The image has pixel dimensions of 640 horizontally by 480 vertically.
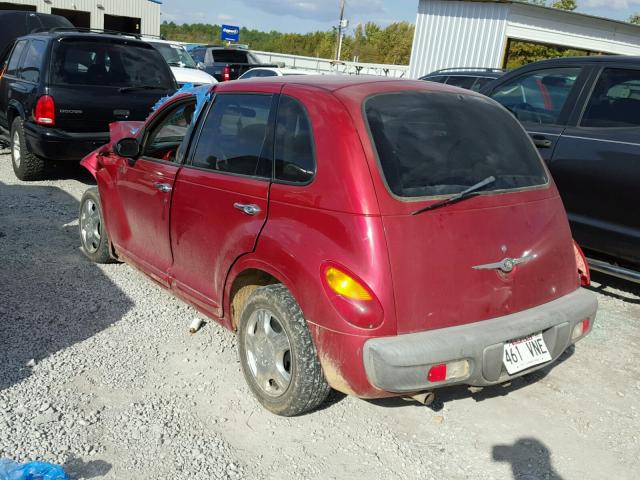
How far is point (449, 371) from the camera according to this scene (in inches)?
109

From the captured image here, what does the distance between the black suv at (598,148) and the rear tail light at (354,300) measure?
284 cm

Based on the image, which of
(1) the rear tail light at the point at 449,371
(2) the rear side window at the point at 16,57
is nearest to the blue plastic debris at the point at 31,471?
(1) the rear tail light at the point at 449,371

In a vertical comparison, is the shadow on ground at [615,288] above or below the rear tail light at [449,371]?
below

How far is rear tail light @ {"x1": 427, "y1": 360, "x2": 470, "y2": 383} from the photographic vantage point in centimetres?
272

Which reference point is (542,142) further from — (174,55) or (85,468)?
(174,55)

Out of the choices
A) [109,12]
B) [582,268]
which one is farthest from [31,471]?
[109,12]

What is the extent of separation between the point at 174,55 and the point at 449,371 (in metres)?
13.5

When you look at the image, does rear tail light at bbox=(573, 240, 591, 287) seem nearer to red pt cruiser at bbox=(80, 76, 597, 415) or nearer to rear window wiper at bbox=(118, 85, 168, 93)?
red pt cruiser at bbox=(80, 76, 597, 415)

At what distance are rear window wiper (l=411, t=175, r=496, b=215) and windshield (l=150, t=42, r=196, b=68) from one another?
12.4 m

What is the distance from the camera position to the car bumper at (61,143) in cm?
731

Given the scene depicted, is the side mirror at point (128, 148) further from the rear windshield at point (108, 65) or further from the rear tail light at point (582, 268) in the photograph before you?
the rear windshield at point (108, 65)

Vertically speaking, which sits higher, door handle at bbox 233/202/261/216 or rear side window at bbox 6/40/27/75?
rear side window at bbox 6/40/27/75

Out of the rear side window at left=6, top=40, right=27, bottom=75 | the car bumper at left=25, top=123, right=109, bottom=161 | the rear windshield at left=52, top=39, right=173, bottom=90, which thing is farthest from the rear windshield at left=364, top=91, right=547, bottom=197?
the rear side window at left=6, top=40, right=27, bottom=75

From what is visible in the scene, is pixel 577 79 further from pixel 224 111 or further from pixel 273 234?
pixel 273 234
